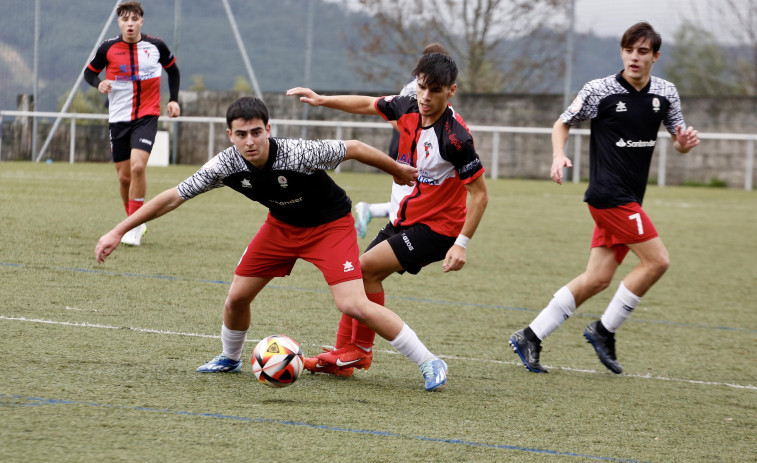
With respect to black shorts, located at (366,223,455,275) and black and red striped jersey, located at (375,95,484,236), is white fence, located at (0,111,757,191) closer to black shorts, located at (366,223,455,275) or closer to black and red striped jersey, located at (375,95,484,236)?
black and red striped jersey, located at (375,95,484,236)

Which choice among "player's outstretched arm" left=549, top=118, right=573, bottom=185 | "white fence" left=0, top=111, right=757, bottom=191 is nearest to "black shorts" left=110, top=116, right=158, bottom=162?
"player's outstretched arm" left=549, top=118, right=573, bottom=185

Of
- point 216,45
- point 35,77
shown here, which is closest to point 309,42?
point 216,45

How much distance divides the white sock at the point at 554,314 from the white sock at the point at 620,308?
0.64 ft

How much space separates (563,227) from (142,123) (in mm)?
5978

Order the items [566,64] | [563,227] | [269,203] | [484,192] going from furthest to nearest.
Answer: [566,64] < [563,227] < [484,192] < [269,203]

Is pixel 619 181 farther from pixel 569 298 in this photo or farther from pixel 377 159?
pixel 377 159

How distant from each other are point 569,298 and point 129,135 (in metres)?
5.09

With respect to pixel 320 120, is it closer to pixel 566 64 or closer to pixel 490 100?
pixel 490 100

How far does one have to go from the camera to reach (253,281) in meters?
4.47

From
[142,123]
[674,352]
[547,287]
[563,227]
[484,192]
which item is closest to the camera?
[484,192]

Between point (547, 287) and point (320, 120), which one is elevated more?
point (320, 120)

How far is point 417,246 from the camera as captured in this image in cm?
486

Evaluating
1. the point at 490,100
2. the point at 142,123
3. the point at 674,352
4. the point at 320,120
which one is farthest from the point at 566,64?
the point at 674,352

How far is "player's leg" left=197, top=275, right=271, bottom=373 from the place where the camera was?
446cm
